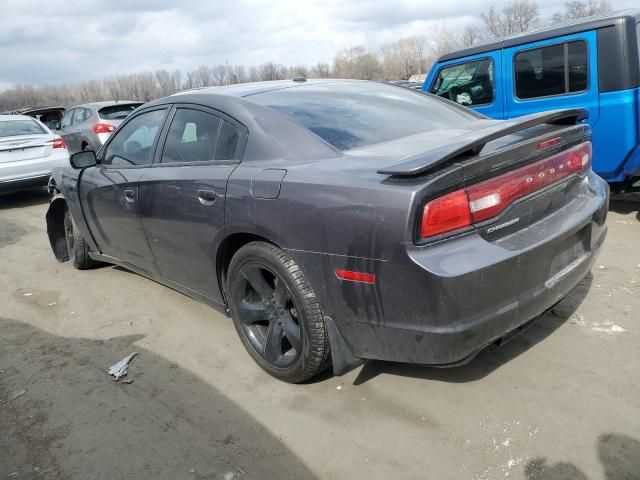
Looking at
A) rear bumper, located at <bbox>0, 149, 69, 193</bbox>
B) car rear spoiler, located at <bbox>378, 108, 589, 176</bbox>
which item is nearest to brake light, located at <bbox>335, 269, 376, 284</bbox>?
car rear spoiler, located at <bbox>378, 108, 589, 176</bbox>

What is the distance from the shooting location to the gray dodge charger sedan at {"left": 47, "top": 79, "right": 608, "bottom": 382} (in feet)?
6.68

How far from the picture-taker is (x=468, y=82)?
20.5 feet

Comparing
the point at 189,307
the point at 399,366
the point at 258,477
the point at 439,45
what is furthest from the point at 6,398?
the point at 439,45

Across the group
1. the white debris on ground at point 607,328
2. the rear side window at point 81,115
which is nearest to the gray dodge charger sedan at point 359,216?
the white debris on ground at point 607,328

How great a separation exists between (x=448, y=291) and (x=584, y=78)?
4.13m

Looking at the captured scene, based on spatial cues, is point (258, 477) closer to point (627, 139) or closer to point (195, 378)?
point (195, 378)

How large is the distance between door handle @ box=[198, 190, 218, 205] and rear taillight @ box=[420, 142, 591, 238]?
1.27m

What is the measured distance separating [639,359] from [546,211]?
3.34ft

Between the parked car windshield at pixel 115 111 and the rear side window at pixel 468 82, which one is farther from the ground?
the parked car windshield at pixel 115 111

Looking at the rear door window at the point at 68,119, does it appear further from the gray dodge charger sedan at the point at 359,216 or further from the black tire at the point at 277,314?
the black tire at the point at 277,314

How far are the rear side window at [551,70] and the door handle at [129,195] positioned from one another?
4227 mm

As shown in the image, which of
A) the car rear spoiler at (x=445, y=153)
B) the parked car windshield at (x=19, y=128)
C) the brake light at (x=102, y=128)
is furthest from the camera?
the brake light at (x=102, y=128)

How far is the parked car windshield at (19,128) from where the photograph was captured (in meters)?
8.56

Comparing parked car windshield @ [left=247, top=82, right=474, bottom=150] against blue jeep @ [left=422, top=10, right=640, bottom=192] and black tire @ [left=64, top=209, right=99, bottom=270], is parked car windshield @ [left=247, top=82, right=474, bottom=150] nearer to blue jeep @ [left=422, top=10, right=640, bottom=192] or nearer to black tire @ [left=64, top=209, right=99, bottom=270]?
blue jeep @ [left=422, top=10, right=640, bottom=192]
